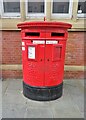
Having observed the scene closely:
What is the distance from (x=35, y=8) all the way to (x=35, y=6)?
0.06 m

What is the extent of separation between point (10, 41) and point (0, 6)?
3.41 feet

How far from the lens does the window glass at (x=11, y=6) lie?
4.64 metres

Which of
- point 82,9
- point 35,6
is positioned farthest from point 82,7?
point 35,6

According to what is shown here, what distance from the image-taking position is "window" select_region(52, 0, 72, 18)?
182 inches

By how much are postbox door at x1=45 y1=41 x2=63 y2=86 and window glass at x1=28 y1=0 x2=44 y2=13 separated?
181cm

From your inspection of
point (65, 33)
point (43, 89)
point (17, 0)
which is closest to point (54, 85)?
point (43, 89)

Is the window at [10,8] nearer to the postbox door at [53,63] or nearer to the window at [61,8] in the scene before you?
the window at [61,8]

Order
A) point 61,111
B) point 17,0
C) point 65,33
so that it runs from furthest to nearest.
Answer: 1. point 17,0
2. point 65,33
3. point 61,111

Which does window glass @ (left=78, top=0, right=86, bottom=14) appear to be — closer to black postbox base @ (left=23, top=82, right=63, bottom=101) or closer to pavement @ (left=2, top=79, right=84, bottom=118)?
pavement @ (left=2, top=79, right=84, bottom=118)

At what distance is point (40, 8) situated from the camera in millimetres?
4648

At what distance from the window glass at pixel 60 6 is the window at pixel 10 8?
105 centimetres

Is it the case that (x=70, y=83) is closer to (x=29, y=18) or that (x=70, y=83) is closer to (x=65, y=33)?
(x=65, y=33)

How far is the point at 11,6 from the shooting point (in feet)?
15.3

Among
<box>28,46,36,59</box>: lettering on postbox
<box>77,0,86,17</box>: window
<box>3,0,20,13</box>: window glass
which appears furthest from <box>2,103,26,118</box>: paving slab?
<box>77,0,86,17</box>: window
